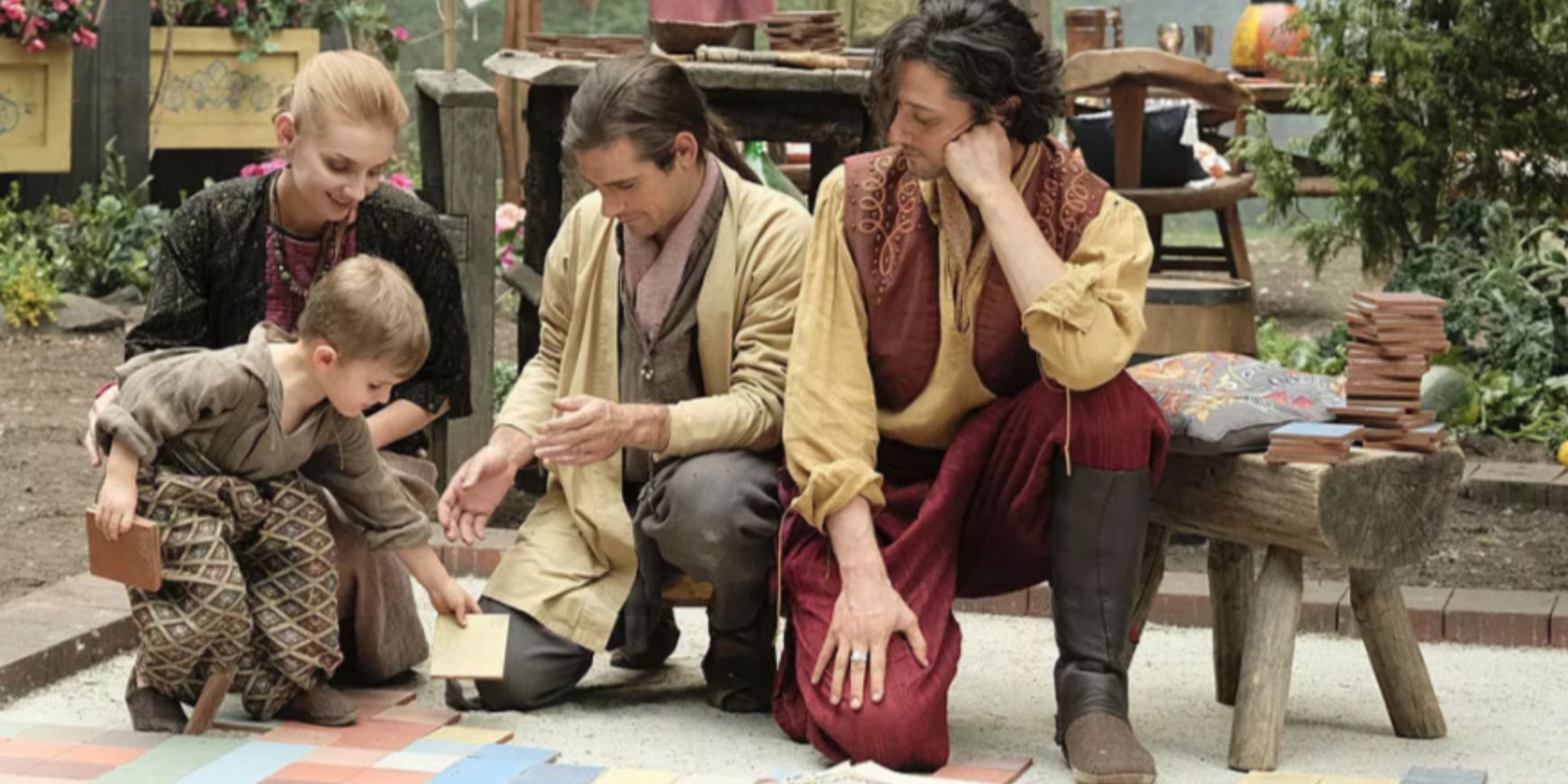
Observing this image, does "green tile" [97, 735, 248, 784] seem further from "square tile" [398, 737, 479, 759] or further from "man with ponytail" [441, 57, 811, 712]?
"man with ponytail" [441, 57, 811, 712]

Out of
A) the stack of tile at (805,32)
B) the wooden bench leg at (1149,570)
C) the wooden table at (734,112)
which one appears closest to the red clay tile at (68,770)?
the wooden bench leg at (1149,570)

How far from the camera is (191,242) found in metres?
4.37

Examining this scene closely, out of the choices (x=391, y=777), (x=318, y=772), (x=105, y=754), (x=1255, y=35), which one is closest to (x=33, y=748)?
(x=105, y=754)

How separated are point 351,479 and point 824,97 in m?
2.16

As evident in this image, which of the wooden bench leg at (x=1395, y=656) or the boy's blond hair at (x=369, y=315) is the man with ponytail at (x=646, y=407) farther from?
the wooden bench leg at (x=1395, y=656)

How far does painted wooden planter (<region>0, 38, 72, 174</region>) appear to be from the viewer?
9.45m

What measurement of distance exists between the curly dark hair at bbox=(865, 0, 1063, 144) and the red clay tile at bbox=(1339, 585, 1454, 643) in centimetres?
151

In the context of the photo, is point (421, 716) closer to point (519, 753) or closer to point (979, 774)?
point (519, 753)

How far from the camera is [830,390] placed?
13.3 ft

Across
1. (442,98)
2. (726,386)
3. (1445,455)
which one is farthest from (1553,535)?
(442,98)

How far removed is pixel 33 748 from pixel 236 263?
93 centimetres

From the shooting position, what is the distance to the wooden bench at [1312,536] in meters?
3.94

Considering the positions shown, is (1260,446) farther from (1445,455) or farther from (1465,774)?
(1465,774)

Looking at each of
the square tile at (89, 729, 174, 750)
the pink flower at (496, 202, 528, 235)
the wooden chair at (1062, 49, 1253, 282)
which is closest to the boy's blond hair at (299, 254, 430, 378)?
the square tile at (89, 729, 174, 750)
